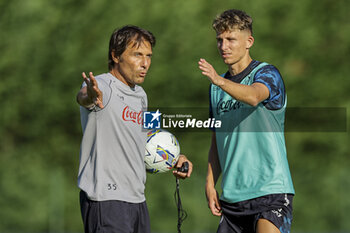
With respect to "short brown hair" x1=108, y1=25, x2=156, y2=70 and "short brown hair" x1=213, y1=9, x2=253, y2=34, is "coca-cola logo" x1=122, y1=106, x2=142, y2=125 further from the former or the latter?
"short brown hair" x1=213, y1=9, x2=253, y2=34

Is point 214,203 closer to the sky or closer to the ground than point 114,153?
closer to the ground

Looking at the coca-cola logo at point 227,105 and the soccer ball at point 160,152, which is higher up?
the coca-cola logo at point 227,105

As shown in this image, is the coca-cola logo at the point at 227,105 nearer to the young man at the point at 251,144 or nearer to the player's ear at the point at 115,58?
the young man at the point at 251,144

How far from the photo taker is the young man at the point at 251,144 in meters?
5.39

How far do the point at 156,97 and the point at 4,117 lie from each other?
3.85 m

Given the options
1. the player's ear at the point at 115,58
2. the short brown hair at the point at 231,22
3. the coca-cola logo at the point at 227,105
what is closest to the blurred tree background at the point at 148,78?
the coca-cola logo at the point at 227,105

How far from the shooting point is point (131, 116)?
219 inches

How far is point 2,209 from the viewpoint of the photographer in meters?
14.5

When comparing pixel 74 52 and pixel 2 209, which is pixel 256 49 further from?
pixel 2 209

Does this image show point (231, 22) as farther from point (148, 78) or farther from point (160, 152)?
point (148, 78)

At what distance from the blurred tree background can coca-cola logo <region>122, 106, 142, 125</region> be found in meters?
8.66

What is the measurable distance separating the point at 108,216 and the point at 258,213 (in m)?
1.19

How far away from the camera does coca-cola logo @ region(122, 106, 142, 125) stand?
217 inches

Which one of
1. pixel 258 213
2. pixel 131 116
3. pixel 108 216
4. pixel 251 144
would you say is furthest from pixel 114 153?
pixel 258 213
